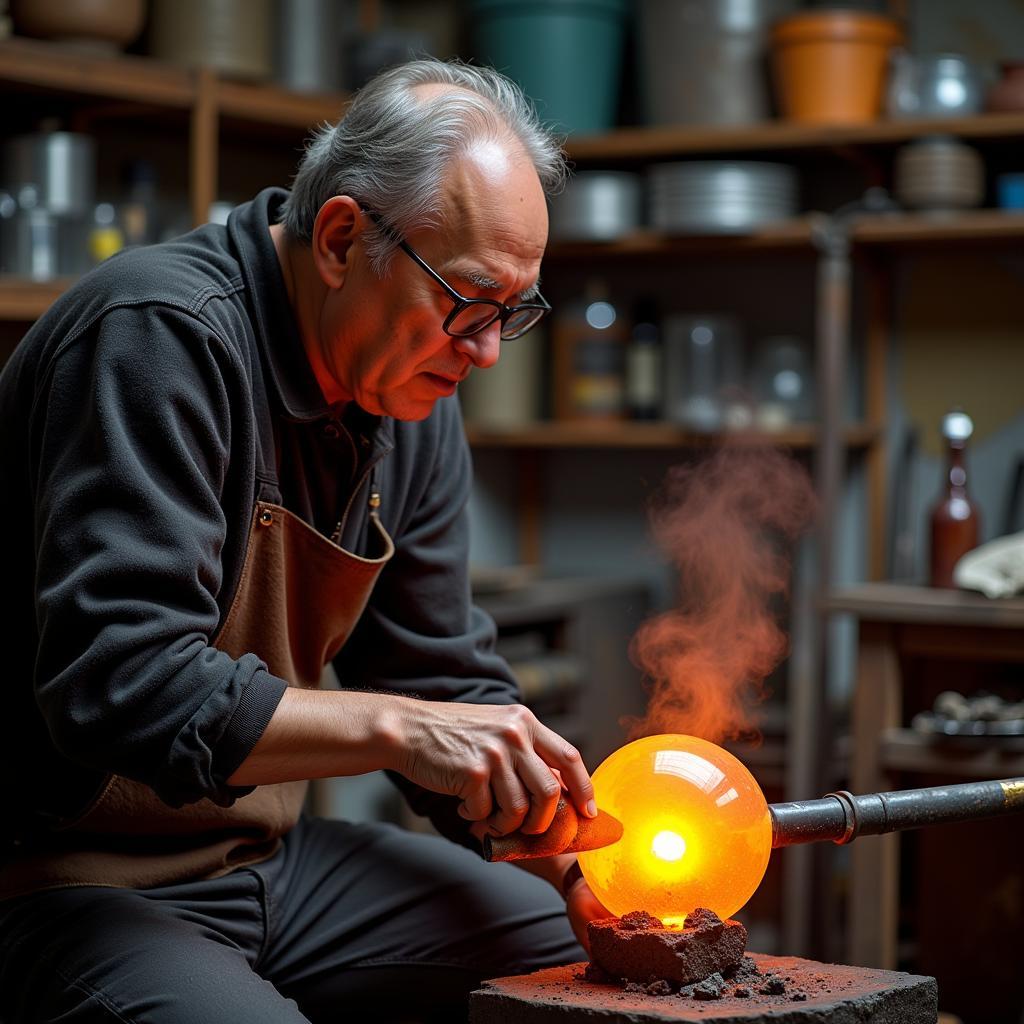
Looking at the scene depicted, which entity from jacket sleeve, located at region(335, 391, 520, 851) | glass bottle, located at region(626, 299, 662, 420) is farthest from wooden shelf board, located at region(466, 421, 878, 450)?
jacket sleeve, located at region(335, 391, 520, 851)

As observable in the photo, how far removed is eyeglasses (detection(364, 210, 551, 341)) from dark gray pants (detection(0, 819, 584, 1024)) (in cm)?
61

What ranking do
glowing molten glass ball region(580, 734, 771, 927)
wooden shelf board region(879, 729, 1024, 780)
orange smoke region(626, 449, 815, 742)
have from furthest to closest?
orange smoke region(626, 449, 815, 742) → wooden shelf board region(879, 729, 1024, 780) → glowing molten glass ball region(580, 734, 771, 927)

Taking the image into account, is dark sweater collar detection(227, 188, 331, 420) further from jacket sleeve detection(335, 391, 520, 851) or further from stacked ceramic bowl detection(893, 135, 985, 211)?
stacked ceramic bowl detection(893, 135, 985, 211)

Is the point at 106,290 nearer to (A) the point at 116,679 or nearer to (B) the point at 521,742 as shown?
(A) the point at 116,679

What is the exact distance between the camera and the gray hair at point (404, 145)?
1.44 m

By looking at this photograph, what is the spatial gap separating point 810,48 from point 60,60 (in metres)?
1.54

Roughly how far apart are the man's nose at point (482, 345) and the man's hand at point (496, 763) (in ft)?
1.28

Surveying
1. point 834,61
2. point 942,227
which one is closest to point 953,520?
point 942,227

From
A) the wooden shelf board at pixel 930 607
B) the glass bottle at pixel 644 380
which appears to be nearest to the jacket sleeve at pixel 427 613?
the wooden shelf board at pixel 930 607

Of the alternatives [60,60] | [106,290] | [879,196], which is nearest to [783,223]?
[879,196]

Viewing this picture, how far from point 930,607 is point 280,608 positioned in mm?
1437

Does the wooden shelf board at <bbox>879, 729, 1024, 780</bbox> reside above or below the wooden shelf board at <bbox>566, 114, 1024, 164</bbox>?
below

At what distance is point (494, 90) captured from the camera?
5.14ft

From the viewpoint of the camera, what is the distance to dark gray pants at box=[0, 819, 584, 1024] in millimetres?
1329
